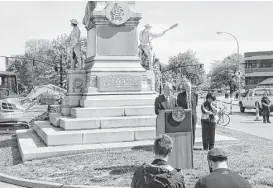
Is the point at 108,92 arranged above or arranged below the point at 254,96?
above

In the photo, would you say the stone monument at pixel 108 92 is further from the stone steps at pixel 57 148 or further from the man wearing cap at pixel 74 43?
the man wearing cap at pixel 74 43

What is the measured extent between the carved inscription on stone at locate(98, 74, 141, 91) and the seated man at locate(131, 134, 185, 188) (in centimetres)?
887

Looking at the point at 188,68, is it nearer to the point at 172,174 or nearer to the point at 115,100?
the point at 115,100

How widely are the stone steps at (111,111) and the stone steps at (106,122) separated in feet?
1.06

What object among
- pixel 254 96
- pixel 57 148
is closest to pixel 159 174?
pixel 57 148

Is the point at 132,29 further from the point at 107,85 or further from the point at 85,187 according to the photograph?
the point at 85,187

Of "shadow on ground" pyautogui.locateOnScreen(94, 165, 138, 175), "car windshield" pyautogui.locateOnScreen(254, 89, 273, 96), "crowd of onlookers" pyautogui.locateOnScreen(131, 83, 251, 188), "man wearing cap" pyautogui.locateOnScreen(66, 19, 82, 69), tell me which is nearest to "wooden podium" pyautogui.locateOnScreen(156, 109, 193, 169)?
"shadow on ground" pyautogui.locateOnScreen(94, 165, 138, 175)

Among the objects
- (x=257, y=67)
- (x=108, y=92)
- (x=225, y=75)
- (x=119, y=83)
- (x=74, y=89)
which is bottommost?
(x=108, y=92)

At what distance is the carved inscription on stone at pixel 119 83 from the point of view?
40.8 ft

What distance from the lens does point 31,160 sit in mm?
9102

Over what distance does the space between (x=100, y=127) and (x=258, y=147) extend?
4.32m

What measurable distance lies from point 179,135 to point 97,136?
12.3 feet

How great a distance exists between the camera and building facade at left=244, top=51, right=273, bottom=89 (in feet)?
304

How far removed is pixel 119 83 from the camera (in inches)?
495
